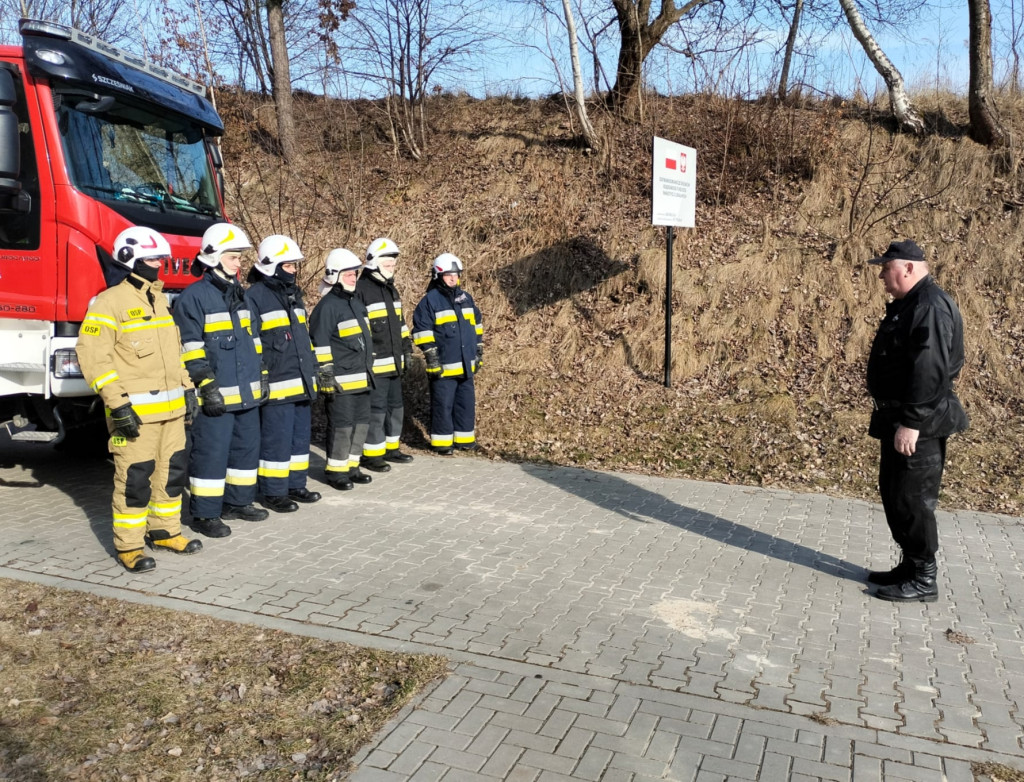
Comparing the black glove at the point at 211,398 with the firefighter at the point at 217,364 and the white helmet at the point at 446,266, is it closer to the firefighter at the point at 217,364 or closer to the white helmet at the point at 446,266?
the firefighter at the point at 217,364

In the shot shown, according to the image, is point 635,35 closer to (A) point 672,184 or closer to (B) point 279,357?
(A) point 672,184

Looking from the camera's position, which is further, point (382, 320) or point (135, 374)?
point (382, 320)

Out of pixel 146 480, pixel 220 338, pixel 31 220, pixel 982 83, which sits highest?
pixel 982 83

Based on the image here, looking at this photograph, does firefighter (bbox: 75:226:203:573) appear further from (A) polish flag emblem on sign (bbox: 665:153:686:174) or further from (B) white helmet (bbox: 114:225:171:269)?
(A) polish flag emblem on sign (bbox: 665:153:686:174)

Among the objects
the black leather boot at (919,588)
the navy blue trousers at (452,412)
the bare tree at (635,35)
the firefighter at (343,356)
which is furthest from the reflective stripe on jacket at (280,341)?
the bare tree at (635,35)

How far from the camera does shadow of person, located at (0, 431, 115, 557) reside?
6.76 meters

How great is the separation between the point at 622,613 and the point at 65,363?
15.0ft

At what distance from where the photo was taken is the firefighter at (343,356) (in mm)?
7859

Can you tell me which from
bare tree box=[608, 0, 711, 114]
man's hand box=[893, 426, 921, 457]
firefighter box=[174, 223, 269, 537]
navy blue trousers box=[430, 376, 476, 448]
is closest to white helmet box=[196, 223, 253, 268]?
firefighter box=[174, 223, 269, 537]

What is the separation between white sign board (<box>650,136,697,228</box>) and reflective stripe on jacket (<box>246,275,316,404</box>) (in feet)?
15.6

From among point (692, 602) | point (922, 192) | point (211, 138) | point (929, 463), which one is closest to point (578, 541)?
point (692, 602)

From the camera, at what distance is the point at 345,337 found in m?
7.92

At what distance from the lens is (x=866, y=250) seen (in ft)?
39.3

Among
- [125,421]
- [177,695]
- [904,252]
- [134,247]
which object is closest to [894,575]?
[904,252]
